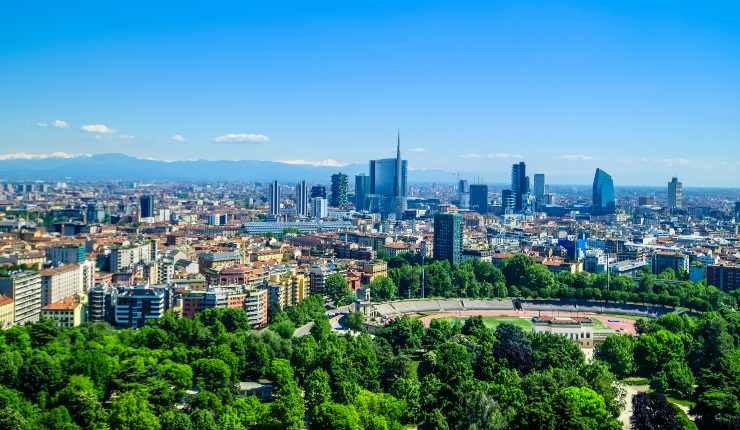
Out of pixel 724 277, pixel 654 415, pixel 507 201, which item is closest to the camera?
pixel 654 415

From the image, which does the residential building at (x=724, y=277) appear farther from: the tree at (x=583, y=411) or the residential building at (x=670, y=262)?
the tree at (x=583, y=411)

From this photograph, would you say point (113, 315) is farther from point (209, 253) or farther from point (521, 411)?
point (521, 411)

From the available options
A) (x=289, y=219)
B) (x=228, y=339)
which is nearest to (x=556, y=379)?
(x=228, y=339)

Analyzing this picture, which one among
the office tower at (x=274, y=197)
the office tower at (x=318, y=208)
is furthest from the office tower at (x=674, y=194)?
the office tower at (x=274, y=197)

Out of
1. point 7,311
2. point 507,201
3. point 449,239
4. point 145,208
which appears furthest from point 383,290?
point 507,201

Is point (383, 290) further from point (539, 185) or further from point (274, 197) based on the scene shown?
point (539, 185)

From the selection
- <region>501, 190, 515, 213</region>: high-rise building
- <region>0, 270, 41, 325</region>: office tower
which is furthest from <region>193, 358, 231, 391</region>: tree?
<region>501, 190, 515, 213</region>: high-rise building
